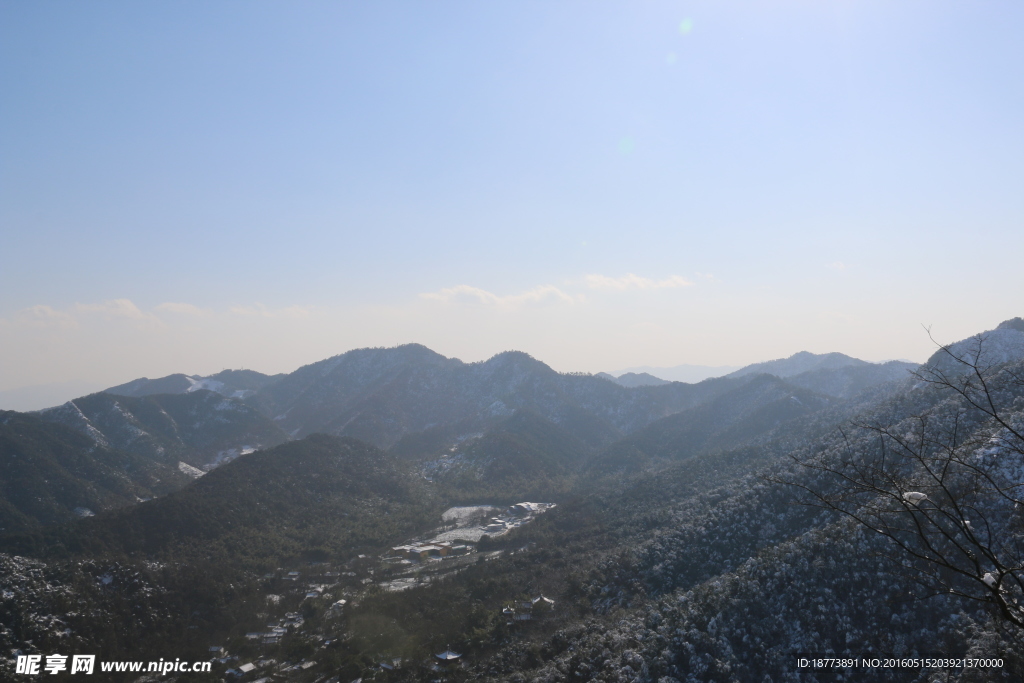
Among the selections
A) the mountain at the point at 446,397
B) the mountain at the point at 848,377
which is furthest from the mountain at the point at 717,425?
the mountain at the point at 446,397

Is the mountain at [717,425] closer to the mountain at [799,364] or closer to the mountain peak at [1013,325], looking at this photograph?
the mountain peak at [1013,325]

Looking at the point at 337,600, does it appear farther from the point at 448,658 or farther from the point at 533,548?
the point at 533,548

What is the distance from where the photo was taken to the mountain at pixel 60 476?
6469cm

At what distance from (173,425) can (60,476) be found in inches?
2035

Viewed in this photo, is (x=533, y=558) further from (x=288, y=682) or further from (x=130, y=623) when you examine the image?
(x=130, y=623)

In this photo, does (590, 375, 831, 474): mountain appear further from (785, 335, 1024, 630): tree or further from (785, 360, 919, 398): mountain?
(785, 335, 1024, 630): tree

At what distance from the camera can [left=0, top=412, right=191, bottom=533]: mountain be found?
64.7 m

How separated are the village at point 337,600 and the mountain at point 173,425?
6850cm

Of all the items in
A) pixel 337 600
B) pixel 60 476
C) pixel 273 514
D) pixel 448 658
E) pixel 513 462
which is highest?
pixel 60 476

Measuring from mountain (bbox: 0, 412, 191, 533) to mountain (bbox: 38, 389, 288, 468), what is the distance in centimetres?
954

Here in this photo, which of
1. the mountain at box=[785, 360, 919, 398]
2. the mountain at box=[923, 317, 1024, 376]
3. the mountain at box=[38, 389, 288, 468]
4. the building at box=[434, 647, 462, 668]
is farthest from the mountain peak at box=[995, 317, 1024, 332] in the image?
the mountain at box=[38, 389, 288, 468]

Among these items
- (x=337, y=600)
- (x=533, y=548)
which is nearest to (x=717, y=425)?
(x=533, y=548)

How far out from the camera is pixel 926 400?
4862 centimetres

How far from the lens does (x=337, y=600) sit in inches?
1719
